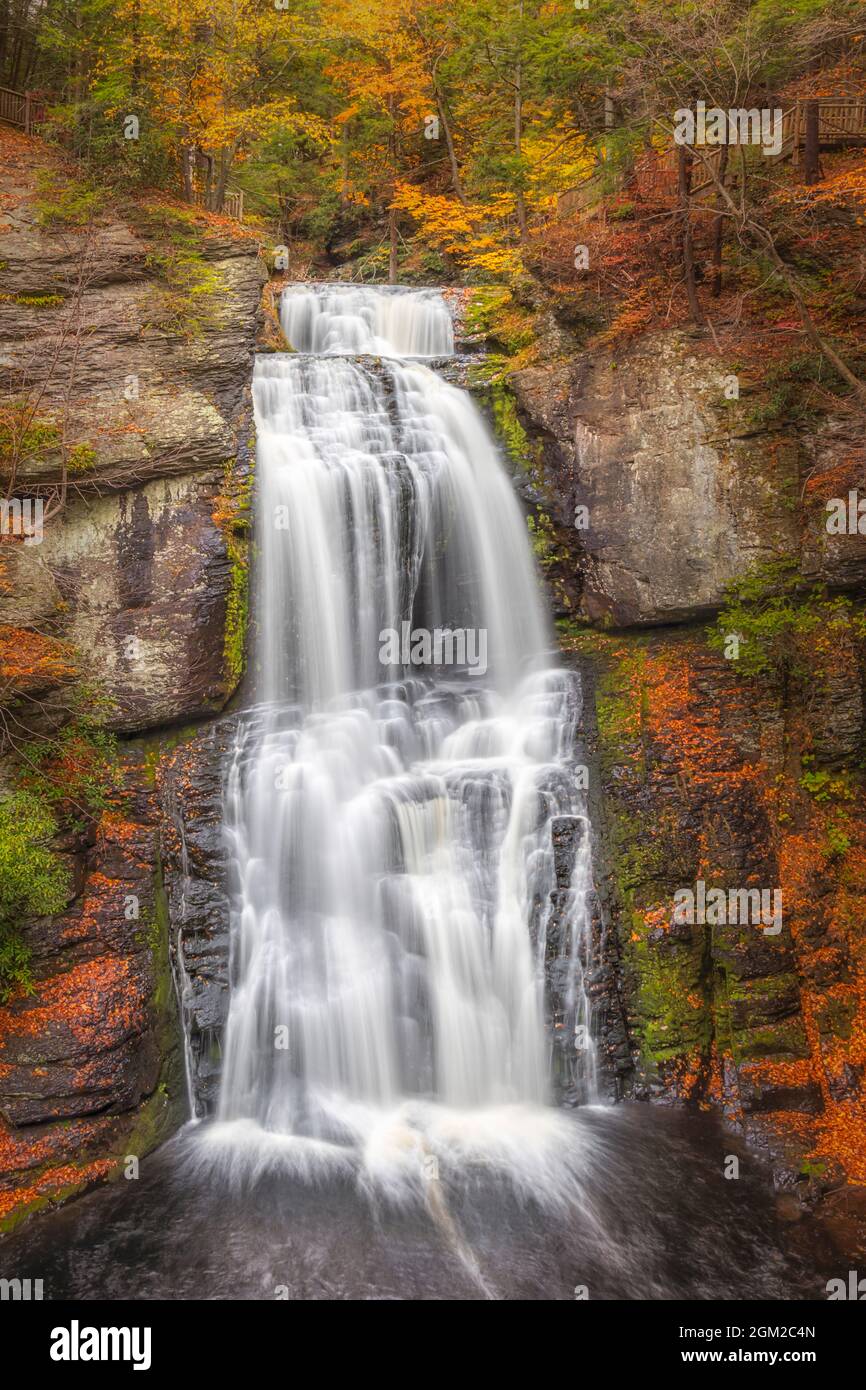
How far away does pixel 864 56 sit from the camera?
12.8 meters

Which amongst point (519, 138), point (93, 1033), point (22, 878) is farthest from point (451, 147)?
point (93, 1033)

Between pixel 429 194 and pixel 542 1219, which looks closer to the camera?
pixel 542 1219

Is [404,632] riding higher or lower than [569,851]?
higher

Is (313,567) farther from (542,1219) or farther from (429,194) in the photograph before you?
(429,194)

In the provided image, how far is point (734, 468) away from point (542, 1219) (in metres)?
9.50

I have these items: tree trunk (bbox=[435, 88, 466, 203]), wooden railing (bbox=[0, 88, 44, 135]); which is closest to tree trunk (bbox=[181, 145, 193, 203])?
wooden railing (bbox=[0, 88, 44, 135])

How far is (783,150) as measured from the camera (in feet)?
42.7

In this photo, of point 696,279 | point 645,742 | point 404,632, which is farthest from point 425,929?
point 696,279

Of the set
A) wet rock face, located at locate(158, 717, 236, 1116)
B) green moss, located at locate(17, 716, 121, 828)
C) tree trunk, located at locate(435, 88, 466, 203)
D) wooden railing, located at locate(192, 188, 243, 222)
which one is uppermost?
tree trunk, located at locate(435, 88, 466, 203)

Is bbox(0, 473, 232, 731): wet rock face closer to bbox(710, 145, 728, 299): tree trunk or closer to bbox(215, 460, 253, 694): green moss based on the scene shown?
bbox(215, 460, 253, 694): green moss

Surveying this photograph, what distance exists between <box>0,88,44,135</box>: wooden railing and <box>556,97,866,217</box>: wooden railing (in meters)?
11.6

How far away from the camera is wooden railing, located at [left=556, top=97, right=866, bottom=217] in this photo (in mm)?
12508

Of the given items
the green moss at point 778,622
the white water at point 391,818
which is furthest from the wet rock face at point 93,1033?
the green moss at point 778,622

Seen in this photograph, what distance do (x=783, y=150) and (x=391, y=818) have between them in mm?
11631
